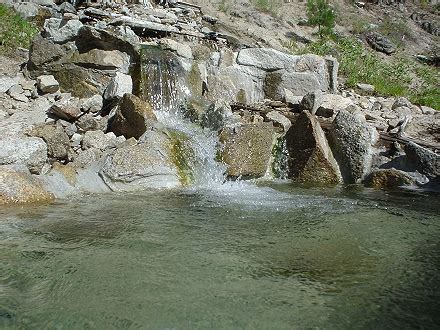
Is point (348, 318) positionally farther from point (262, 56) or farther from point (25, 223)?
point (262, 56)

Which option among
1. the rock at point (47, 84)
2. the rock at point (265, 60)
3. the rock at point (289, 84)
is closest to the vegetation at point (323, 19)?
the rock at point (265, 60)

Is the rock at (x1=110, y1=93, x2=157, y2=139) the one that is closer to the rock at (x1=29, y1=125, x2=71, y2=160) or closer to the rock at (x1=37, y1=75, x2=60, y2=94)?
the rock at (x1=29, y1=125, x2=71, y2=160)

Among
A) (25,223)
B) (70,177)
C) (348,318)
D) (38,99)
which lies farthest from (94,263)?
(38,99)

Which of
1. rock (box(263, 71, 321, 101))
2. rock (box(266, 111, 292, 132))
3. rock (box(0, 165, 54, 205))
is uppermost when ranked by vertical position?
rock (box(263, 71, 321, 101))

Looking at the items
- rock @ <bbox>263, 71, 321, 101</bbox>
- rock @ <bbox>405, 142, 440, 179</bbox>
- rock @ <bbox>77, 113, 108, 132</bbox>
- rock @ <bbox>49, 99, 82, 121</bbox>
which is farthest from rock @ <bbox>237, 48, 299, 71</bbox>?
rock @ <bbox>49, 99, 82, 121</bbox>

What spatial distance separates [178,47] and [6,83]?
3955 mm

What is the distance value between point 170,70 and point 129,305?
6.69m

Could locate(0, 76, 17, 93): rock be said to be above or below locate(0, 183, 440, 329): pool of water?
above

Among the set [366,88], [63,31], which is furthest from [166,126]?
[366,88]

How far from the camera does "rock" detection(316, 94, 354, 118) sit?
26.6ft

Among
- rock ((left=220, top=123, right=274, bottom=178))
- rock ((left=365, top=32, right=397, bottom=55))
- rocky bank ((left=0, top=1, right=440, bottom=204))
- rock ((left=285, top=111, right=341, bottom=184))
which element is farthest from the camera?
rock ((left=365, top=32, right=397, bottom=55))

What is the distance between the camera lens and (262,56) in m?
9.91

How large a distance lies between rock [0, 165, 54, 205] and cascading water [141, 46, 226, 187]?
1955 millimetres

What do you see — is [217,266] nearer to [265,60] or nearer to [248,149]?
[248,149]
